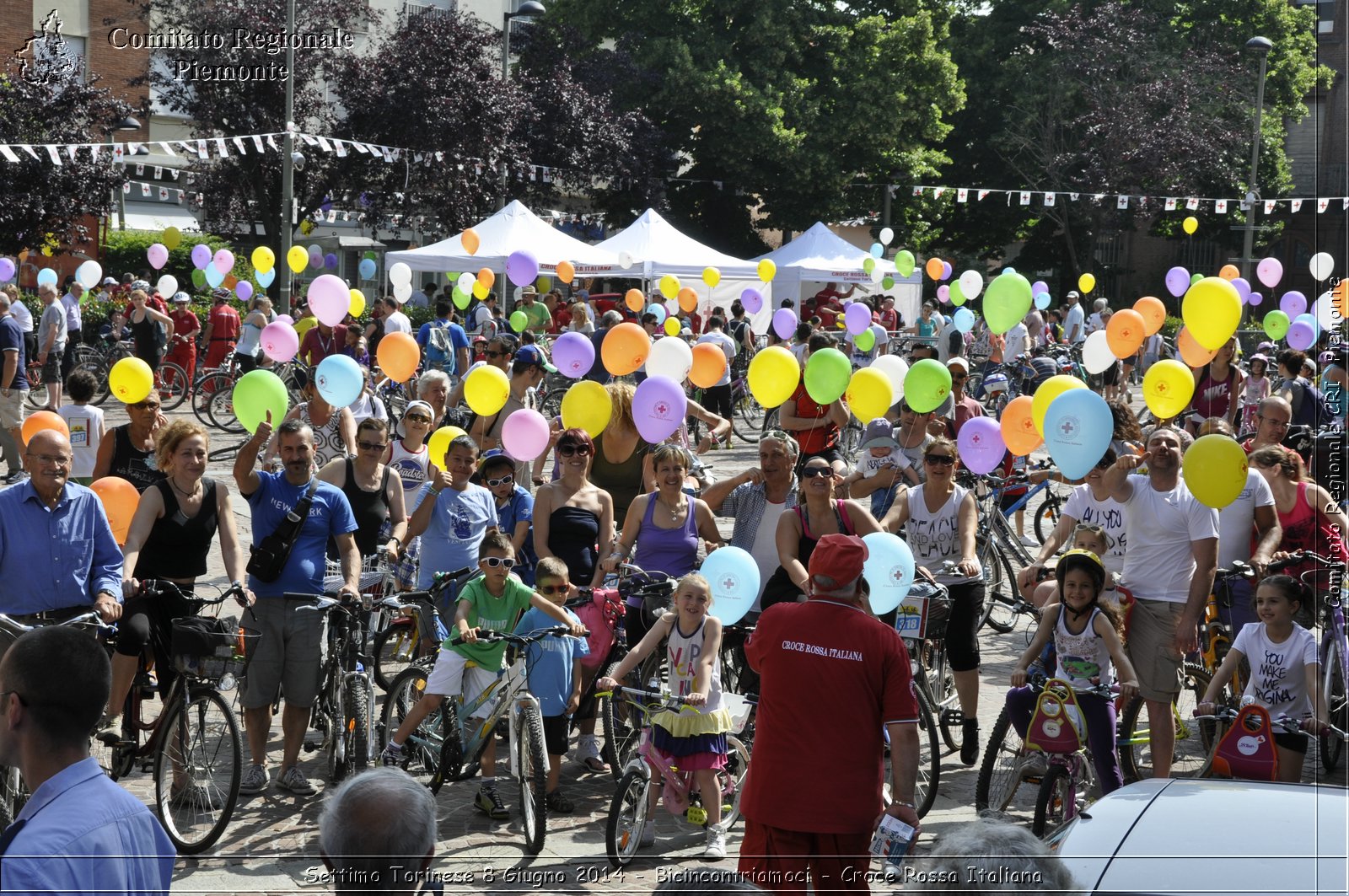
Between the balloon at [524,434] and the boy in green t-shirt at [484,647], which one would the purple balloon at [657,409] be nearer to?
the balloon at [524,434]

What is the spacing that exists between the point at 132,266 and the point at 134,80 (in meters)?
4.69

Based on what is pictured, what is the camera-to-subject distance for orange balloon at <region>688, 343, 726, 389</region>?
11242 millimetres

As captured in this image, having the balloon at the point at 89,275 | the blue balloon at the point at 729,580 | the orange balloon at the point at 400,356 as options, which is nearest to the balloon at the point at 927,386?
the blue balloon at the point at 729,580

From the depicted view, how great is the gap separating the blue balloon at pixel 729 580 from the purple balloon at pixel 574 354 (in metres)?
5.09

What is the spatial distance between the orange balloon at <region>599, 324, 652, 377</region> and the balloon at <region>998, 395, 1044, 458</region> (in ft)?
9.64

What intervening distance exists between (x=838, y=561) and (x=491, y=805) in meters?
2.56

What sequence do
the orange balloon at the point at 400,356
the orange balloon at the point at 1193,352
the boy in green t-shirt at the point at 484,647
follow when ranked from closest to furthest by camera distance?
1. the boy in green t-shirt at the point at 484,647
2. the orange balloon at the point at 1193,352
3. the orange balloon at the point at 400,356

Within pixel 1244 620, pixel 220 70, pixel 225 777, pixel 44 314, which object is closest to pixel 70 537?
pixel 225 777

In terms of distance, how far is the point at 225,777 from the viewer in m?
5.81

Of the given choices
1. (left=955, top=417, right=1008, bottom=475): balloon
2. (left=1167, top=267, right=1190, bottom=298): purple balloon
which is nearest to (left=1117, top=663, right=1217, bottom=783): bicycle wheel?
(left=955, top=417, right=1008, bottom=475): balloon

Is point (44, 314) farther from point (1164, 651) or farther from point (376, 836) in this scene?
point (376, 836)

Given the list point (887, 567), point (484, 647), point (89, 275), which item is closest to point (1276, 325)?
point (887, 567)

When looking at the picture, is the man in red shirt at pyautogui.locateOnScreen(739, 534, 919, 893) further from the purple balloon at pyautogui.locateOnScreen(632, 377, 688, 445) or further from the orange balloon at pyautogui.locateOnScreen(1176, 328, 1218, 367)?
the orange balloon at pyautogui.locateOnScreen(1176, 328, 1218, 367)

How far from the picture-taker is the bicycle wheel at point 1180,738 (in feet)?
21.6
